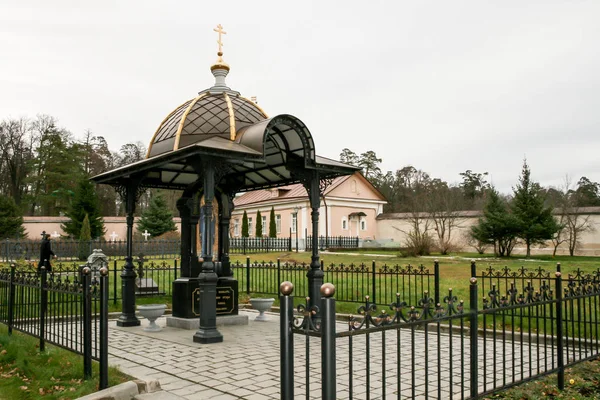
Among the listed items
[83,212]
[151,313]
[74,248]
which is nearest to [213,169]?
[151,313]

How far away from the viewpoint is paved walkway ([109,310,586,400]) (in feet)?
16.9

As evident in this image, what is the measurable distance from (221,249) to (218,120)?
A: 2728 mm

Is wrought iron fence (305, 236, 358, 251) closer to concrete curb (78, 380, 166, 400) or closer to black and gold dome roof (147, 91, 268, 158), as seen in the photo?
black and gold dome roof (147, 91, 268, 158)

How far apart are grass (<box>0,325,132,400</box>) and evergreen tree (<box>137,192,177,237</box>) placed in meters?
32.9

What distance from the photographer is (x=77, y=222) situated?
111 ft

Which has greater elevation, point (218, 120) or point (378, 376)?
point (218, 120)

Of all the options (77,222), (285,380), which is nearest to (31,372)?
(285,380)

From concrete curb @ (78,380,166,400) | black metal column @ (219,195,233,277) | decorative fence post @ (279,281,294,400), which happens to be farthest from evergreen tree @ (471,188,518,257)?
decorative fence post @ (279,281,294,400)

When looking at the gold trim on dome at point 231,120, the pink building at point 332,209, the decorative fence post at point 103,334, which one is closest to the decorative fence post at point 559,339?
the decorative fence post at point 103,334

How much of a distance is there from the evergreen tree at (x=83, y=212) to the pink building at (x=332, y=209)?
49.9ft

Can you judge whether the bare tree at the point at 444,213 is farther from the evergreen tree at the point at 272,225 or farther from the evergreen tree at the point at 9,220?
the evergreen tree at the point at 9,220

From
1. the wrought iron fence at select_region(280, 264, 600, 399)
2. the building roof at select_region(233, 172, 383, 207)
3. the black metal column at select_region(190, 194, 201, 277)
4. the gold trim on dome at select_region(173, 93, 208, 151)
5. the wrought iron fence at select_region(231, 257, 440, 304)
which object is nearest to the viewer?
the wrought iron fence at select_region(280, 264, 600, 399)

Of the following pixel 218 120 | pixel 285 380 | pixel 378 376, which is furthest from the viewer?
pixel 218 120

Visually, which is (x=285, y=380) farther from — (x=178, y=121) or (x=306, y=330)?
(x=178, y=121)
